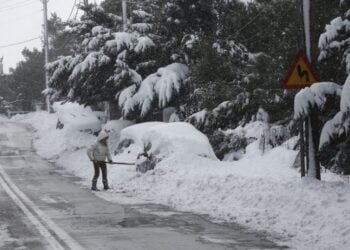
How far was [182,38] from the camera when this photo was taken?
23.1 m

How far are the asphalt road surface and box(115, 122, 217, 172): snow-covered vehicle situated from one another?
7.00 ft

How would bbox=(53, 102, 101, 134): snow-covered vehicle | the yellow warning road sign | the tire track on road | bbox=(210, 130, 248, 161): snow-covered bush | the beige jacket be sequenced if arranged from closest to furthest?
the tire track on road → the yellow warning road sign → the beige jacket → bbox=(210, 130, 248, 161): snow-covered bush → bbox=(53, 102, 101, 134): snow-covered vehicle

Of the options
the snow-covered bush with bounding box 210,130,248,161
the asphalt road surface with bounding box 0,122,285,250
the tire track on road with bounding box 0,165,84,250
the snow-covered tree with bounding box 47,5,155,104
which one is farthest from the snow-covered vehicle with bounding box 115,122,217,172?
the snow-covered tree with bounding box 47,5,155,104

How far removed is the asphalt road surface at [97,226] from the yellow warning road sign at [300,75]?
9.47 feet

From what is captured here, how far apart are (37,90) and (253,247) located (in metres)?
56.5

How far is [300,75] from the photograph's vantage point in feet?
34.4

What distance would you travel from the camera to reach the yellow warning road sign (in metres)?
10.5

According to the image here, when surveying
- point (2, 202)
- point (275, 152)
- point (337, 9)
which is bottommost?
point (2, 202)

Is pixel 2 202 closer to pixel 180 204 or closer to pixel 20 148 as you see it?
pixel 180 204

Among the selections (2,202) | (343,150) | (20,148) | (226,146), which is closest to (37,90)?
(20,148)

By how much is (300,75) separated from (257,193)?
2416mm

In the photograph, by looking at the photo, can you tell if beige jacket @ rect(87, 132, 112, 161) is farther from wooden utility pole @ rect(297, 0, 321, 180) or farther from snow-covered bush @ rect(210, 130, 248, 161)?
wooden utility pole @ rect(297, 0, 321, 180)

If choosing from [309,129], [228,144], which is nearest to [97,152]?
[228,144]

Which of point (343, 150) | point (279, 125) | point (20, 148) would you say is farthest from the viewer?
point (20, 148)
